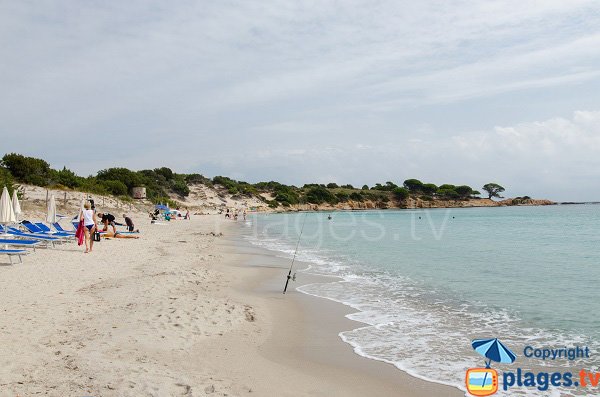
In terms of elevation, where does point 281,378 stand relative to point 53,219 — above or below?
below

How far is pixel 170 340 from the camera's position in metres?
6.04

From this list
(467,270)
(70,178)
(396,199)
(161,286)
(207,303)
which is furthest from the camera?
(396,199)

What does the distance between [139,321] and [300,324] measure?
8.42ft

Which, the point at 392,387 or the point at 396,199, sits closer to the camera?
the point at 392,387

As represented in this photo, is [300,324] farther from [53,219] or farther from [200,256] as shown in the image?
[53,219]

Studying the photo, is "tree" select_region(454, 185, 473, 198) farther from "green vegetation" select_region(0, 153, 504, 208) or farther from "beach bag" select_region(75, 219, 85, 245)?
"beach bag" select_region(75, 219, 85, 245)

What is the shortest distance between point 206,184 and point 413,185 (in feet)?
231

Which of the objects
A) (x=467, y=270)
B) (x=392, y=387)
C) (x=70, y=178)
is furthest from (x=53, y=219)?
(x=70, y=178)

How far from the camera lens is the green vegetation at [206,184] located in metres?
42.3

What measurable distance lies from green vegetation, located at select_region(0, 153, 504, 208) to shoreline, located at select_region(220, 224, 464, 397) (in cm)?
2531

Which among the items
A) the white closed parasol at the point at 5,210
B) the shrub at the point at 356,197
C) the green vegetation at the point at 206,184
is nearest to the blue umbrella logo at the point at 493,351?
the white closed parasol at the point at 5,210

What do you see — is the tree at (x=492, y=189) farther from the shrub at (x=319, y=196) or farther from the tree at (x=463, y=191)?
the shrub at (x=319, y=196)

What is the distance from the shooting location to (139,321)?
22.1 ft

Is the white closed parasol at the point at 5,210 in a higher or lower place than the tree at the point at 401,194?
lower
